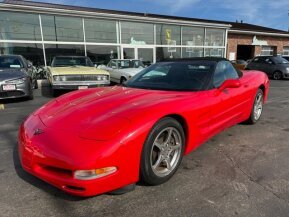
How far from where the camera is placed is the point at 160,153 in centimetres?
265

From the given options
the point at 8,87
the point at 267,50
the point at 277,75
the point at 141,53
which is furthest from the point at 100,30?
the point at 267,50

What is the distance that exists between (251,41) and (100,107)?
2435cm

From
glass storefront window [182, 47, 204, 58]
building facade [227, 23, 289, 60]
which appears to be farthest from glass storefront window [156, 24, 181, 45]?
building facade [227, 23, 289, 60]

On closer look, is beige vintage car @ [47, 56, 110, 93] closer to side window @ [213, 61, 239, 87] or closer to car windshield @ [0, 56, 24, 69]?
car windshield @ [0, 56, 24, 69]

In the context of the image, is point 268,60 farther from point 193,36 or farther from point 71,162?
point 71,162

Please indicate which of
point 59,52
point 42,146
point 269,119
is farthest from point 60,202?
point 59,52

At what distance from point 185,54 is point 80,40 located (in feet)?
26.2

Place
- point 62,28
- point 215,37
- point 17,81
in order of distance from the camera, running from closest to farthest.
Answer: point 17,81 → point 62,28 → point 215,37

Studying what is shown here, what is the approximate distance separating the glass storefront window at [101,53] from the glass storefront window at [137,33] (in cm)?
87

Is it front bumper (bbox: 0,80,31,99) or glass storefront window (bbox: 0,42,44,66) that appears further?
glass storefront window (bbox: 0,42,44,66)

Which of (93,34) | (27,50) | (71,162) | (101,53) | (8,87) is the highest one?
(93,34)

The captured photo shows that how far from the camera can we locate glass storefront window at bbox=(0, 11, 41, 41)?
1198 cm

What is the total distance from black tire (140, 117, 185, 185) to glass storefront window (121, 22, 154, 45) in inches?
533

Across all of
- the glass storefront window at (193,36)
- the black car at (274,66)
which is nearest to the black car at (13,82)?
the glass storefront window at (193,36)
